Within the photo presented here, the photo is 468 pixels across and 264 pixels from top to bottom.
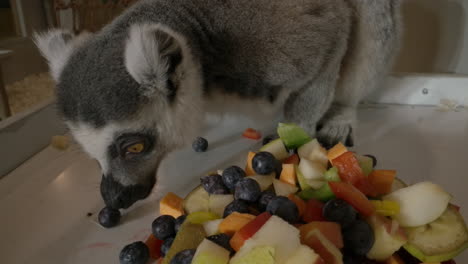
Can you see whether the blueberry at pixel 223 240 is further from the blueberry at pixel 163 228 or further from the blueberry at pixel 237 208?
→ the blueberry at pixel 163 228

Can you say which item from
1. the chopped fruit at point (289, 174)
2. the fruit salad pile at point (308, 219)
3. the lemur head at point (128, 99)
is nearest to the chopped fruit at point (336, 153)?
the fruit salad pile at point (308, 219)

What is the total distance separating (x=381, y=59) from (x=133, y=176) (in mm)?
1201

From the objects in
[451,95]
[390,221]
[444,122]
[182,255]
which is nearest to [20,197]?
[182,255]

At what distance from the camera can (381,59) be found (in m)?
1.74

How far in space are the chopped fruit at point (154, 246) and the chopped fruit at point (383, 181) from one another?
1.96 feet

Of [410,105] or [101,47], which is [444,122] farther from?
[101,47]

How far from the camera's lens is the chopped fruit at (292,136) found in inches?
47.4

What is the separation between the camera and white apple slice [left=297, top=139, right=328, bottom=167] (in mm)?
1100

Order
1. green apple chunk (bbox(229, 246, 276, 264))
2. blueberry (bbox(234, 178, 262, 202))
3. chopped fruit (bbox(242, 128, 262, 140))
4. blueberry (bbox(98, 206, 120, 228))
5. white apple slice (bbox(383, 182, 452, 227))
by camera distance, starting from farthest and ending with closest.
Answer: chopped fruit (bbox(242, 128, 262, 140))
blueberry (bbox(98, 206, 120, 228))
blueberry (bbox(234, 178, 262, 202))
white apple slice (bbox(383, 182, 452, 227))
green apple chunk (bbox(229, 246, 276, 264))

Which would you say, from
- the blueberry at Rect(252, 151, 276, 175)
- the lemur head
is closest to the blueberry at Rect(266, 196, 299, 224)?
the blueberry at Rect(252, 151, 276, 175)

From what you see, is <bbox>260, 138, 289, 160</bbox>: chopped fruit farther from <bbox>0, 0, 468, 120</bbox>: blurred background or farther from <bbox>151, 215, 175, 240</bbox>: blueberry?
<bbox>0, 0, 468, 120</bbox>: blurred background

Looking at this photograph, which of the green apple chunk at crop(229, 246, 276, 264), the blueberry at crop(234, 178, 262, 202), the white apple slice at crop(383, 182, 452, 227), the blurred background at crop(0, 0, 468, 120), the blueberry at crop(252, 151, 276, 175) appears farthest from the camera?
the blurred background at crop(0, 0, 468, 120)

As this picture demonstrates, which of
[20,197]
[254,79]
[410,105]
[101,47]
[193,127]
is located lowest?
[20,197]

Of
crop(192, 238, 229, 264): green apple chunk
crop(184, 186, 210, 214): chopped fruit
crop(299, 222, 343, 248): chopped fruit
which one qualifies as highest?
crop(299, 222, 343, 248): chopped fruit
